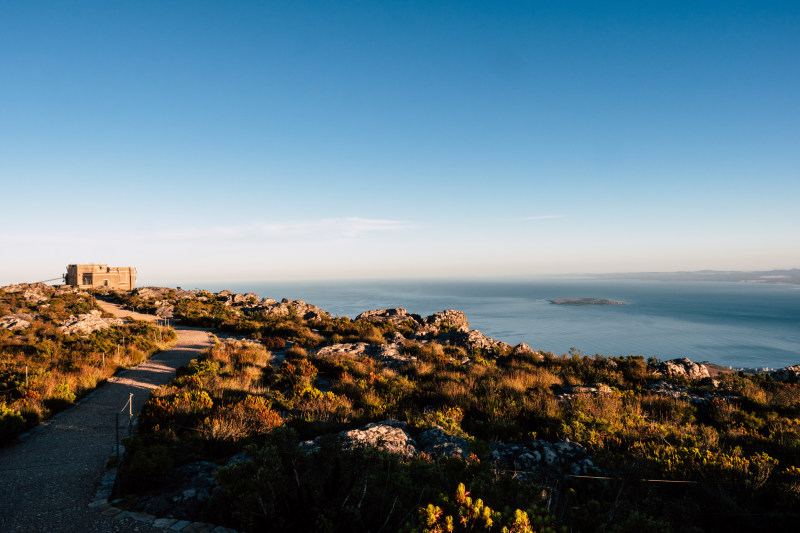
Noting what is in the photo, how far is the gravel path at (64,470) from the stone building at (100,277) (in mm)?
41923

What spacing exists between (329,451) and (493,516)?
8.76 ft

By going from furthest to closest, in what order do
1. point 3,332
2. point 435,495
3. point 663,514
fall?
point 3,332 → point 663,514 → point 435,495

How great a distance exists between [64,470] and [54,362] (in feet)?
27.7

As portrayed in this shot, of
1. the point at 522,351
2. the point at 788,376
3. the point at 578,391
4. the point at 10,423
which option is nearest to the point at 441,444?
the point at 578,391

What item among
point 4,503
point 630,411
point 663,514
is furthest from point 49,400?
point 630,411

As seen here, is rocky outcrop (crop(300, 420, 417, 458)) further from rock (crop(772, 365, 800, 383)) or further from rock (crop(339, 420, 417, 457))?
rock (crop(772, 365, 800, 383))

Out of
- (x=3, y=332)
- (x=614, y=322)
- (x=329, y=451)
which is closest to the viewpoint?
(x=329, y=451)

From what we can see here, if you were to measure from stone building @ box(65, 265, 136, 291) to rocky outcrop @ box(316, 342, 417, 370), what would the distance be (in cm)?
4104

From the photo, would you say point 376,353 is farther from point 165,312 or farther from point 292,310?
point 165,312

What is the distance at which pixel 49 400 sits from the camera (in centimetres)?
840

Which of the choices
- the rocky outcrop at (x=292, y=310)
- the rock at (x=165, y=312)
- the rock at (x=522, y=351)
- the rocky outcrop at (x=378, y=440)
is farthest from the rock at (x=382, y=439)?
the rock at (x=165, y=312)

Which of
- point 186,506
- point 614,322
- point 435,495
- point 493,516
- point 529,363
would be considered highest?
point 493,516

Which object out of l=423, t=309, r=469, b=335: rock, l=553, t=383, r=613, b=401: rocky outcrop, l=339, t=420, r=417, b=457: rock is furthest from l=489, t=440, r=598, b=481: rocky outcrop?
l=423, t=309, r=469, b=335: rock

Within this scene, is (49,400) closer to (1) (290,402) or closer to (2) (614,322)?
(1) (290,402)
